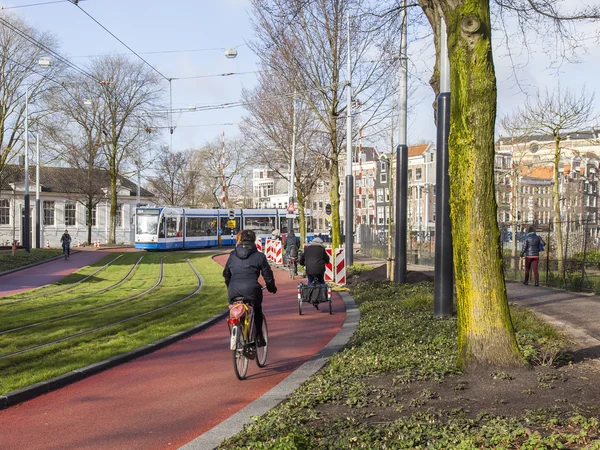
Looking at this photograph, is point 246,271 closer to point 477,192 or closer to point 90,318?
point 477,192

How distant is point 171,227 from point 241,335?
131ft

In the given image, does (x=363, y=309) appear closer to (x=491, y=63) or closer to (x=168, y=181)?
(x=491, y=63)

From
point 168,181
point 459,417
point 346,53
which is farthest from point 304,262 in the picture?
point 168,181

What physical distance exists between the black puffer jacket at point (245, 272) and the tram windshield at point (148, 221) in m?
38.6

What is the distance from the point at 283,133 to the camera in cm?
3938

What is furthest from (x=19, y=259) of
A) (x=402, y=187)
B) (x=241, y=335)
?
(x=241, y=335)

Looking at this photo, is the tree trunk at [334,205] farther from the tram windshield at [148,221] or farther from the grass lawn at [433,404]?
the tram windshield at [148,221]

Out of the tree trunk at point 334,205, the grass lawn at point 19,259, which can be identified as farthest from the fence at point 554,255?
the grass lawn at point 19,259

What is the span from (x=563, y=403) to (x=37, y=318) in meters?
11.0

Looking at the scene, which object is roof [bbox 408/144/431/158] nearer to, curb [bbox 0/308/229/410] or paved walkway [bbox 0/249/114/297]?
paved walkway [bbox 0/249/114/297]

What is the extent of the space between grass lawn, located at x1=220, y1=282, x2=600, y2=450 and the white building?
52.6 metres

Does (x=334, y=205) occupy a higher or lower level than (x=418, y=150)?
lower

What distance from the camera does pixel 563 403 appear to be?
5609mm

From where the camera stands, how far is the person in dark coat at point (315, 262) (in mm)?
14508
